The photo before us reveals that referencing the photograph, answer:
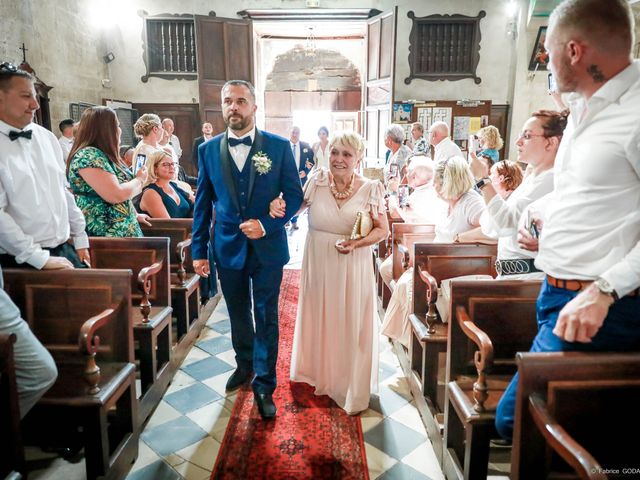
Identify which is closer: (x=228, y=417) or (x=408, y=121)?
(x=228, y=417)

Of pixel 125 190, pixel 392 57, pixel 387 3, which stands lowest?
pixel 125 190

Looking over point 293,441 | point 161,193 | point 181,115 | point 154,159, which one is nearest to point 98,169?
point 154,159

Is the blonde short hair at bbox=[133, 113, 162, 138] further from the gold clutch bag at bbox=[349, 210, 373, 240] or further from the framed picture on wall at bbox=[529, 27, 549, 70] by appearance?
the framed picture on wall at bbox=[529, 27, 549, 70]

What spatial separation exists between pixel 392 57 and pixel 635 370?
7.57 meters

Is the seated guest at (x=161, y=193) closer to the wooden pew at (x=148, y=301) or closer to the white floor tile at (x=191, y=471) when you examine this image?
the wooden pew at (x=148, y=301)

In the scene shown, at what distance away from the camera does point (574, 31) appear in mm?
1403

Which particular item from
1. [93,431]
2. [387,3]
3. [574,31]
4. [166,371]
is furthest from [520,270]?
[387,3]

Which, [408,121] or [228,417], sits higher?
[408,121]

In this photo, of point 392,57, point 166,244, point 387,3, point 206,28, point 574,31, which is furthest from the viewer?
point 387,3

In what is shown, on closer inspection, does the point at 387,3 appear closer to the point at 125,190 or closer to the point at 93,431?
the point at 125,190

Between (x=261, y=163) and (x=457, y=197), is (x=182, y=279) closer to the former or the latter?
(x=261, y=163)

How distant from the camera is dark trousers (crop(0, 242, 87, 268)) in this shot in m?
2.38

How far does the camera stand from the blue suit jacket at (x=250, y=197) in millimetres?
2750

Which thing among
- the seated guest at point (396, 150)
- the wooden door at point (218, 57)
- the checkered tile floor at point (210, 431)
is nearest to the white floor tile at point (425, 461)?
the checkered tile floor at point (210, 431)
